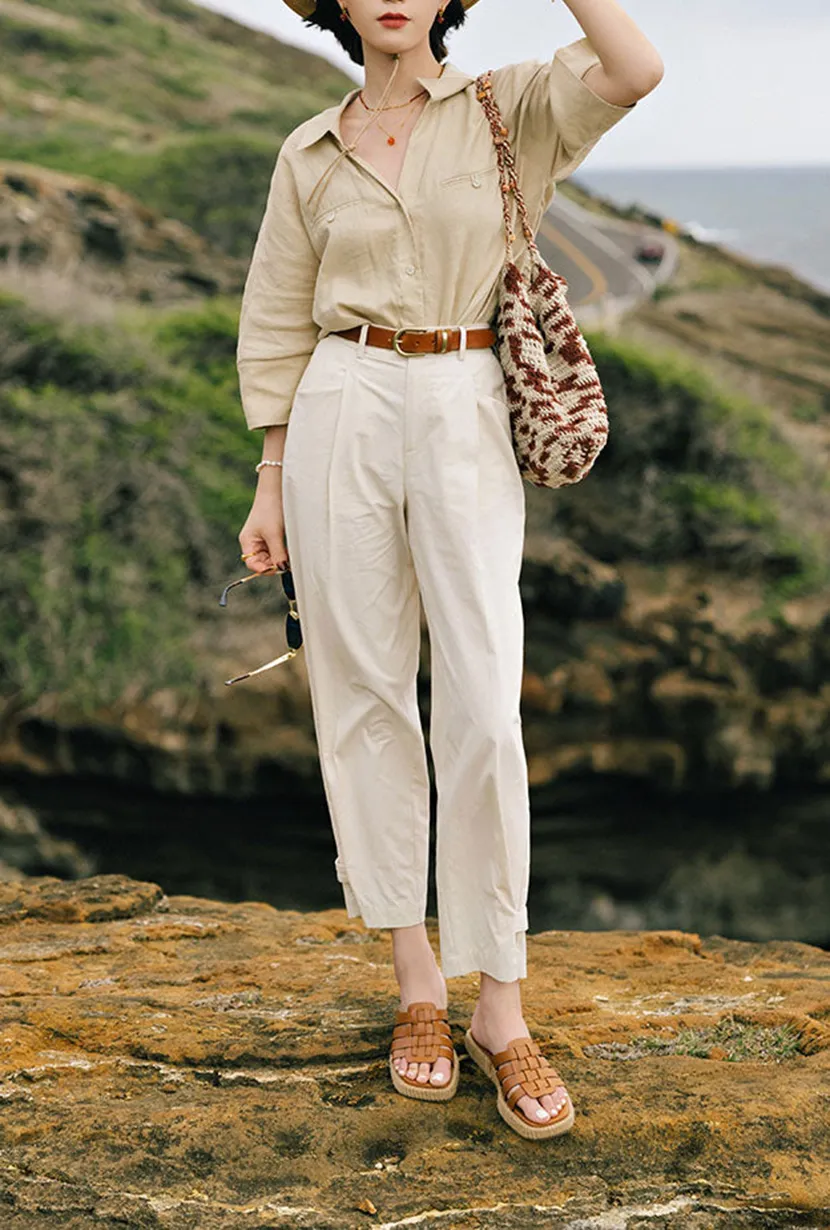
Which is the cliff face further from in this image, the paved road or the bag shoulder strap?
the paved road

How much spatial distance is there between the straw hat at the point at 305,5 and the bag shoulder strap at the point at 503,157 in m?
0.23

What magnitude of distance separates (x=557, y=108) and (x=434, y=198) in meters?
0.28

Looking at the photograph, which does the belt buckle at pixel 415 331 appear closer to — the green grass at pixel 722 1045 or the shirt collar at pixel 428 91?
the shirt collar at pixel 428 91

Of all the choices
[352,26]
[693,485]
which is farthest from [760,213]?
[352,26]

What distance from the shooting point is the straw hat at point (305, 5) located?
2748 millimetres

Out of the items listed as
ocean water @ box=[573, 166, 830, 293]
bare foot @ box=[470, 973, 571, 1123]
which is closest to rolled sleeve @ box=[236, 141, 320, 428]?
bare foot @ box=[470, 973, 571, 1123]

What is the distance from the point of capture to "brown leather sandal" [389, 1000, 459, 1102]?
2.75 metres

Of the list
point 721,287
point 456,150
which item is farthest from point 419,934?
point 721,287

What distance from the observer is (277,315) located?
2.81 metres

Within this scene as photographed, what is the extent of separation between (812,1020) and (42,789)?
802 centimetres

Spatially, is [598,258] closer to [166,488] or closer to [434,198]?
[166,488]

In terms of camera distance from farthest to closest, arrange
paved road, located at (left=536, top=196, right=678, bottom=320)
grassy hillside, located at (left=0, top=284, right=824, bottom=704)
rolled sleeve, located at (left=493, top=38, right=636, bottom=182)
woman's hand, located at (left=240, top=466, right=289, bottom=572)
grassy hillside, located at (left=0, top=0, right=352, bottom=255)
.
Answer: paved road, located at (left=536, top=196, right=678, bottom=320)
grassy hillside, located at (left=0, top=0, right=352, bottom=255)
grassy hillside, located at (left=0, top=284, right=824, bottom=704)
woman's hand, located at (left=240, top=466, right=289, bottom=572)
rolled sleeve, located at (left=493, top=38, right=636, bottom=182)

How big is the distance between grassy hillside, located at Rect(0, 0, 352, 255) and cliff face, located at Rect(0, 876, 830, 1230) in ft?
51.0

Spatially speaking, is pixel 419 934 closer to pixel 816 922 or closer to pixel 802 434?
pixel 816 922
